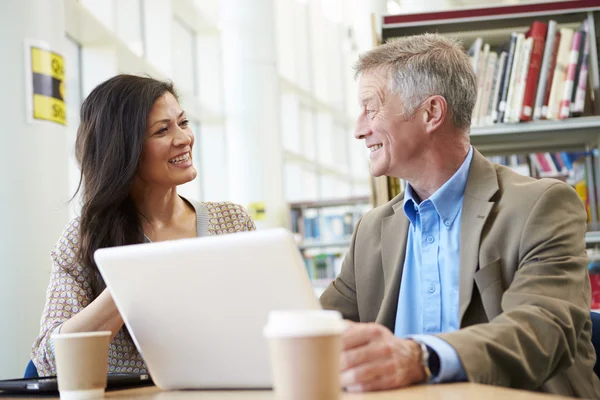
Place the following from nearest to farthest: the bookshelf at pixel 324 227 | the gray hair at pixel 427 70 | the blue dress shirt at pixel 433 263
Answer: the blue dress shirt at pixel 433 263 < the gray hair at pixel 427 70 < the bookshelf at pixel 324 227

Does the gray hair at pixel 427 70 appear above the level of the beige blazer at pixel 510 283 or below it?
above

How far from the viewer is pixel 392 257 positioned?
170cm

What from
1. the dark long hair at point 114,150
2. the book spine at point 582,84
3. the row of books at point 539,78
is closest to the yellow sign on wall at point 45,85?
the dark long hair at point 114,150

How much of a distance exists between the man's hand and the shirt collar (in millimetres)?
645

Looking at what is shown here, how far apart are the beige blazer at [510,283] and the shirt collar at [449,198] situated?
3 centimetres

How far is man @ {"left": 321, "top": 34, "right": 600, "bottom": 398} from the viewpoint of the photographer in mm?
1101

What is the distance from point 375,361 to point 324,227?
6119 millimetres

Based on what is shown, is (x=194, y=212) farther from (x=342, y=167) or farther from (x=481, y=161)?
(x=342, y=167)

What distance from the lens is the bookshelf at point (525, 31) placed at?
2615 mm

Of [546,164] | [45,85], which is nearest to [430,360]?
[45,85]

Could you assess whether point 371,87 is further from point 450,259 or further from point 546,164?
point 546,164

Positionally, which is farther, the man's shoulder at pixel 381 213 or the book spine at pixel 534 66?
the book spine at pixel 534 66

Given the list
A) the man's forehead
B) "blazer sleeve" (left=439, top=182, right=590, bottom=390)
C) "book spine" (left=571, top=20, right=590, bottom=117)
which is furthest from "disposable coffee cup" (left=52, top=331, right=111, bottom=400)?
"book spine" (left=571, top=20, right=590, bottom=117)

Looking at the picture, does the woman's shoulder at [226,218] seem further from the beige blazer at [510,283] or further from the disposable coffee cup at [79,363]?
the disposable coffee cup at [79,363]
